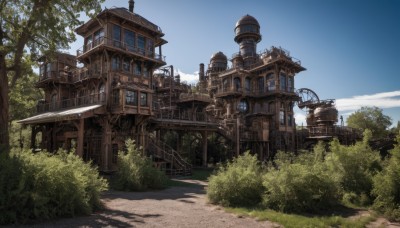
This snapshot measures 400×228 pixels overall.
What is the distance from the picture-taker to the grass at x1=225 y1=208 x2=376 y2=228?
30.3 feet

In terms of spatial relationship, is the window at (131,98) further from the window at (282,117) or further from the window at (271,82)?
the window at (282,117)

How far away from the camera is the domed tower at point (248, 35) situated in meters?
47.6

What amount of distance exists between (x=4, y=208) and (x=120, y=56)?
1903cm

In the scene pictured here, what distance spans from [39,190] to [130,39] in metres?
20.1

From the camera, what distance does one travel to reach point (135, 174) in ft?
53.1

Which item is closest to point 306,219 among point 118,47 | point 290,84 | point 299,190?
point 299,190

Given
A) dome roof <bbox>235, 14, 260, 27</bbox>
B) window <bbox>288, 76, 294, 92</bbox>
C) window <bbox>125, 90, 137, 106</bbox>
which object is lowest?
window <bbox>125, 90, 137, 106</bbox>

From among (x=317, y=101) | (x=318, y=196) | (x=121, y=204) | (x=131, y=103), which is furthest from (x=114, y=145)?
(x=317, y=101)

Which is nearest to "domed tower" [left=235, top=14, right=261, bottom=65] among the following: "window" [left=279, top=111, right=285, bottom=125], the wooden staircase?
"window" [left=279, top=111, right=285, bottom=125]

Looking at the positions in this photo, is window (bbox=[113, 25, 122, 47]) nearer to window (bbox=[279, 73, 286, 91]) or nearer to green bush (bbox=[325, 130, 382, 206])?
green bush (bbox=[325, 130, 382, 206])

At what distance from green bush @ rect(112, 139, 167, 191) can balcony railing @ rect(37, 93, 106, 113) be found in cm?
826

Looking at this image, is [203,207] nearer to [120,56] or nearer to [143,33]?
[120,56]

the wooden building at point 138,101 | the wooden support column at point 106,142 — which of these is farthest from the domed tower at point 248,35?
the wooden support column at point 106,142

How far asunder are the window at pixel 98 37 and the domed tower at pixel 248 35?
27.5 m
